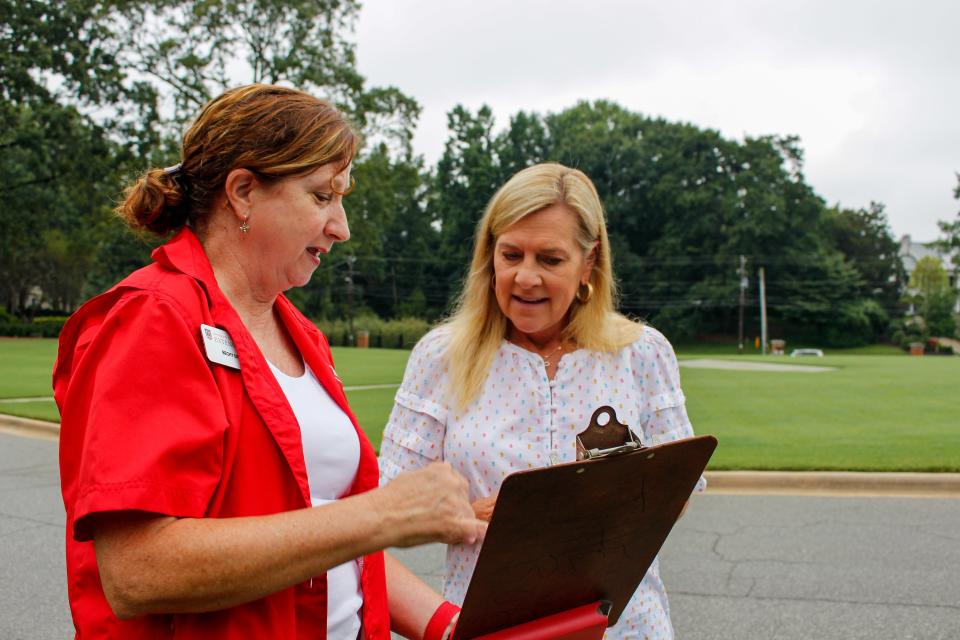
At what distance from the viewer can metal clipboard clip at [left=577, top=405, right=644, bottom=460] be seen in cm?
159

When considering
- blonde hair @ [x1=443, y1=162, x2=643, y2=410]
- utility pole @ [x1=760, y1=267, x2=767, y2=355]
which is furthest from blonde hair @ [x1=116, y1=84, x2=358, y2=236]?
utility pole @ [x1=760, y1=267, x2=767, y2=355]

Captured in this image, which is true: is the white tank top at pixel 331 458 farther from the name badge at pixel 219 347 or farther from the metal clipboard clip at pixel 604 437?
the metal clipboard clip at pixel 604 437

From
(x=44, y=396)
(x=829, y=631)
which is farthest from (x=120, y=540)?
(x=44, y=396)

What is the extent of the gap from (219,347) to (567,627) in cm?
87

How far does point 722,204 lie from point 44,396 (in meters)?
58.4

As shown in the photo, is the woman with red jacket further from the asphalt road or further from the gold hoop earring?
the asphalt road

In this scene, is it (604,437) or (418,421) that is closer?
(604,437)

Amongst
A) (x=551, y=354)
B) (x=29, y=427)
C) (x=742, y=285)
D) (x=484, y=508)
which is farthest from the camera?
(x=742, y=285)

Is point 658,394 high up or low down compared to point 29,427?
up

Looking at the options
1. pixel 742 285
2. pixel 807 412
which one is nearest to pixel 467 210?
pixel 742 285

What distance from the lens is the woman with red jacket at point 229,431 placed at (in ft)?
4.18

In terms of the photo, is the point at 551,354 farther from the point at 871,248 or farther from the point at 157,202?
the point at 871,248

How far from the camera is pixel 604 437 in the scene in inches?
64.2

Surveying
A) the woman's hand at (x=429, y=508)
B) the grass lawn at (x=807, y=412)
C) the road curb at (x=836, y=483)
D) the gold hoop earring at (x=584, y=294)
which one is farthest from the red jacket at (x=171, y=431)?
the grass lawn at (x=807, y=412)
